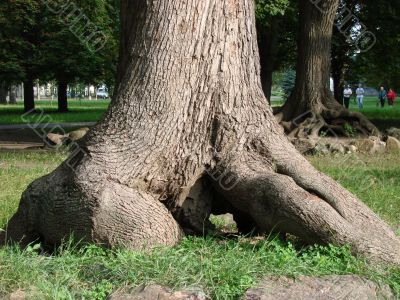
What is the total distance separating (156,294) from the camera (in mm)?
4066

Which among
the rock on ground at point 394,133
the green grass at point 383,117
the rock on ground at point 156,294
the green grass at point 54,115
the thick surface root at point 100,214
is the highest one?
the thick surface root at point 100,214

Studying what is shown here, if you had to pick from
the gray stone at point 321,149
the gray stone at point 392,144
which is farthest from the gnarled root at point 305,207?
the gray stone at point 392,144

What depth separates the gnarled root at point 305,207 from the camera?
4.83 m

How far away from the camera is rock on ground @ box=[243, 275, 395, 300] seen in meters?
4.09

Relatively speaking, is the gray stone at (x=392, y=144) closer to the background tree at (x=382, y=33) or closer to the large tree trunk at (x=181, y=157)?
the background tree at (x=382, y=33)

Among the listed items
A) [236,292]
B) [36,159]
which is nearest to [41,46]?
[36,159]

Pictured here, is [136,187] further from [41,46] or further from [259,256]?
[41,46]

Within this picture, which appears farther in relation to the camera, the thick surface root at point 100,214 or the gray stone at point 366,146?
the gray stone at point 366,146

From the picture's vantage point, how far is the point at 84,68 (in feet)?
96.8

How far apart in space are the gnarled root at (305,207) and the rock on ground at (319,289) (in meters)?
0.45

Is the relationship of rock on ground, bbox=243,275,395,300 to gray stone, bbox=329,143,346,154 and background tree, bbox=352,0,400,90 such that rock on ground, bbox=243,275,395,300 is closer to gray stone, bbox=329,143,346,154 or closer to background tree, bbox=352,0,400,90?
gray stone, bbox=329,143,346,154

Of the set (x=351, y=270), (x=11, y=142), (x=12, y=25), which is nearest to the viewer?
(x=351, y=270)

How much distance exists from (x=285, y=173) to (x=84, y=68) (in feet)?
82.3

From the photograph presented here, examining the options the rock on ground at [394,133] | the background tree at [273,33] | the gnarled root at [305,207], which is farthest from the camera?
the background tree at [273,33]
